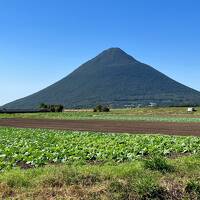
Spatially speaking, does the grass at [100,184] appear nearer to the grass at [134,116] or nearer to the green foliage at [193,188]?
the green foliage at [193,188]

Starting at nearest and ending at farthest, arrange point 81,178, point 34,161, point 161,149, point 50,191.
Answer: point 50,191, point 81,178, point 34,161, point 161,149

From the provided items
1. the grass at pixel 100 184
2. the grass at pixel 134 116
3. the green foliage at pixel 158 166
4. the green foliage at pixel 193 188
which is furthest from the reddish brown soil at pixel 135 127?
the green foliage at pixel 193 188

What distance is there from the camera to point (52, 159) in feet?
58.5

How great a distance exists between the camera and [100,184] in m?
10.9

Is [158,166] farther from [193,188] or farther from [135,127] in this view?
[135,127]

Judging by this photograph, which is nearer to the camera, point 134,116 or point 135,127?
point 135,127

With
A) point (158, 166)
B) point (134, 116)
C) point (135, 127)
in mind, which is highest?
point (134, 116)

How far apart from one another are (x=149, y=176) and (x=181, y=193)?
104cm

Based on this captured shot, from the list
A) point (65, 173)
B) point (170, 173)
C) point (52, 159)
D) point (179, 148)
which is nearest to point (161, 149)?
point (179, 148)

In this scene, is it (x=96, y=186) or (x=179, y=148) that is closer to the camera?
(x=96, y=186)

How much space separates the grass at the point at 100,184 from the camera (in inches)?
405

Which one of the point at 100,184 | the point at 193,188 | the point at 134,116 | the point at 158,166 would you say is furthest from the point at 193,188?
the point at 134,116

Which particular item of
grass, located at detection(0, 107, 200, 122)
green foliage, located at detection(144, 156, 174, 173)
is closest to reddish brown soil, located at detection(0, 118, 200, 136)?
grass, located at detection(0, 107, 200, 122)

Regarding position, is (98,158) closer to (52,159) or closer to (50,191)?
(52,159)
